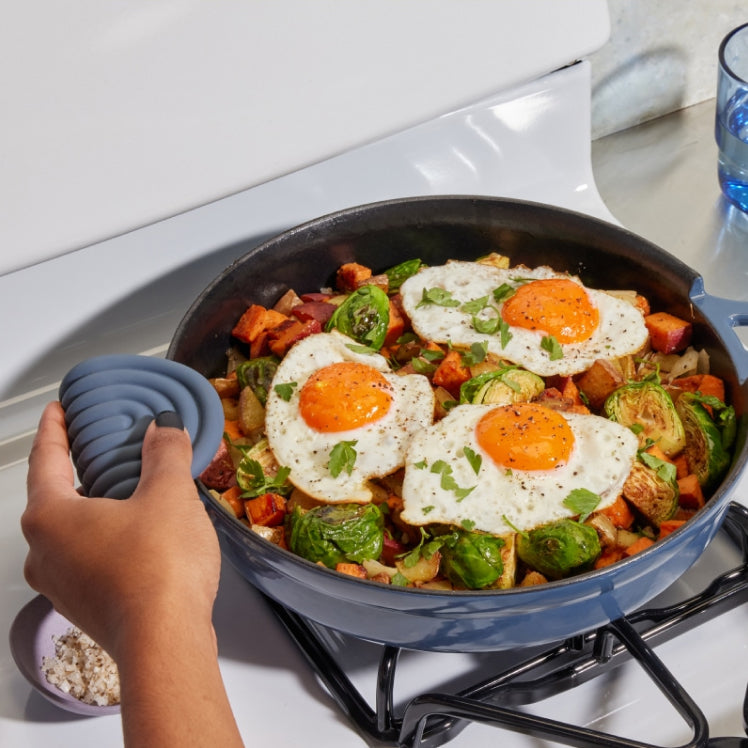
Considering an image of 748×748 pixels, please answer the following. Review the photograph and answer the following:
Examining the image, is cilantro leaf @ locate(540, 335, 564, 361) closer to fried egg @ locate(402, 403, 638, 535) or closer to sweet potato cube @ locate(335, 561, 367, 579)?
fried egg @ locate(402, 403, 638, 535)

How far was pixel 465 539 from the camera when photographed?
139 cm

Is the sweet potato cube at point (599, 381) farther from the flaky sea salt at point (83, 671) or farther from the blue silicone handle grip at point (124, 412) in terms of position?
the flaky sea salt at point (83, 671)

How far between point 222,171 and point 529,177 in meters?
0.74

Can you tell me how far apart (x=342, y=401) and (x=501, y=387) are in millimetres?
262

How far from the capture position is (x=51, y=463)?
3.79 ft

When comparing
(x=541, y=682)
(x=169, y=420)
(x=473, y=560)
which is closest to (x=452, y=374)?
(x=473, y=560)

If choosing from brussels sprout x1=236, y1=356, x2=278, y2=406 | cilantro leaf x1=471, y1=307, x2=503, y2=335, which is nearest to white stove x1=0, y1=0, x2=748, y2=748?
brussels sprout x1=236, y1=356, x2=278, y2=406

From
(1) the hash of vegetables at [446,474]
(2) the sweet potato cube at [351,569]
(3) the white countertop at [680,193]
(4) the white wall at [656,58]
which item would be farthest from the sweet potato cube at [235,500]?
(4) the white wall at [656,58]

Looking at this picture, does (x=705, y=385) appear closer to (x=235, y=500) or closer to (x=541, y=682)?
(x=541, y=682)

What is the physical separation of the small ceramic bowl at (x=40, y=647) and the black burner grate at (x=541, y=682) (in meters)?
0.32

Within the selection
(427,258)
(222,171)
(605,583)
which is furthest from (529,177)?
(605,583)

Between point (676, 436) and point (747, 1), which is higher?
point (747, 1)

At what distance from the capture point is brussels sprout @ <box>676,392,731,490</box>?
150cm

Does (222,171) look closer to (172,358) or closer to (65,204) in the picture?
(65,204)
